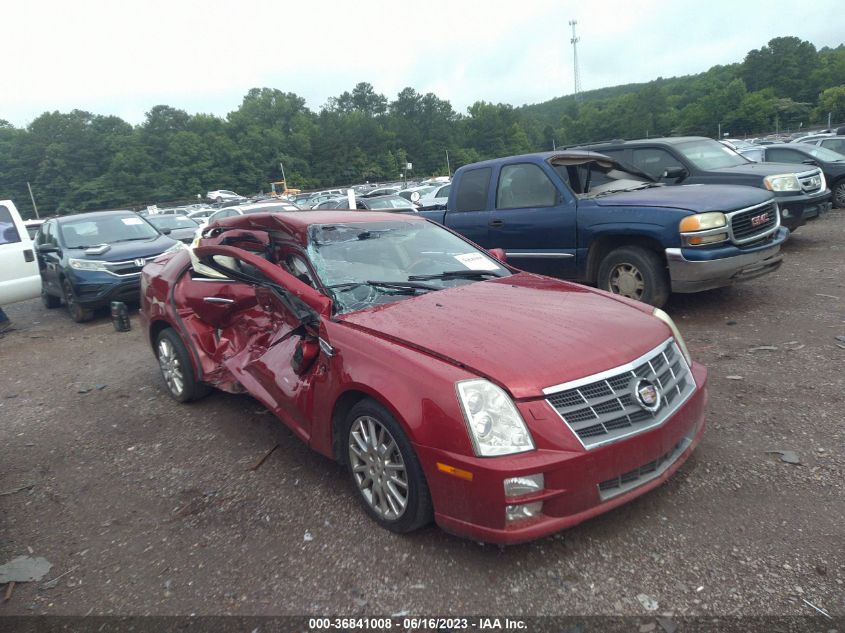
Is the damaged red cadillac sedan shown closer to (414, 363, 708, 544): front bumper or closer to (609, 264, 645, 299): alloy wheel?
(414, 363, 708, 544): front bumper

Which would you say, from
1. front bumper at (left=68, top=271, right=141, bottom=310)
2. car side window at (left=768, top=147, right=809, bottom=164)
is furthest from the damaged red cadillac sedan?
car side window at (left=768, top=147, right=809, bottom=164)

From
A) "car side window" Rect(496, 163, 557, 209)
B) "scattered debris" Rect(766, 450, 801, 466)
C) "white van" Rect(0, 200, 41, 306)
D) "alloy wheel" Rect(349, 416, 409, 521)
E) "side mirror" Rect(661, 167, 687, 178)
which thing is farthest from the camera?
"white van" Rect(0, 200, 41, 306)

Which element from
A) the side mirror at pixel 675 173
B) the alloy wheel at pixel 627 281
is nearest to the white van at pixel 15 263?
the alloy wheel at pixel 627 281

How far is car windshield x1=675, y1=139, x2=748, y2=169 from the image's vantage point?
338 inches

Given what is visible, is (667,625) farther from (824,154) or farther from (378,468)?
(824,154)

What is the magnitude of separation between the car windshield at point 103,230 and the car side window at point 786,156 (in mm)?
13362

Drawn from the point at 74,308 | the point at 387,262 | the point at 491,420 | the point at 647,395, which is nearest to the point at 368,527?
the point at 491,420

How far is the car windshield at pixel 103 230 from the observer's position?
9461 mm

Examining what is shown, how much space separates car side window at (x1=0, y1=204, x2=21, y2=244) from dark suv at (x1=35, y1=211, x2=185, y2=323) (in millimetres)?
751

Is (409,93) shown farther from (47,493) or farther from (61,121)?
(47,493)

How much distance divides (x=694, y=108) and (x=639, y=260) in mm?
98267

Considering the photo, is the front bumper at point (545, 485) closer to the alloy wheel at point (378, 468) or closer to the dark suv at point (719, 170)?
the alloy wheel at point (378, 468)

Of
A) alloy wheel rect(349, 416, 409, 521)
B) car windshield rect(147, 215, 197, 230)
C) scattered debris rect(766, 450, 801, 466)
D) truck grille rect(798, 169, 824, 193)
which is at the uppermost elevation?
car windshield rect(147, 215, 197, 230)

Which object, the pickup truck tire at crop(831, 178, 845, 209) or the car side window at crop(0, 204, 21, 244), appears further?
the pickup truck tire at crop(831, 178, 845, 209)
